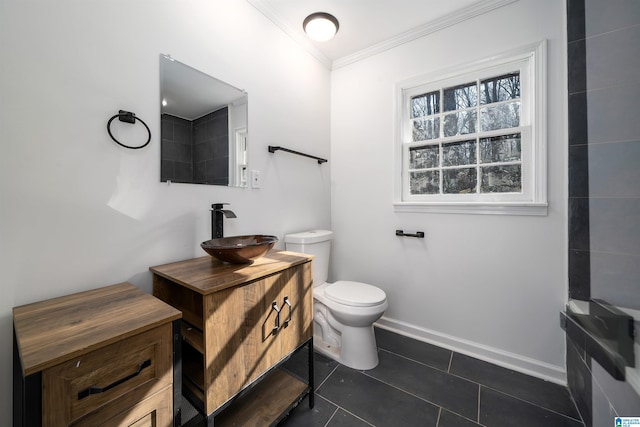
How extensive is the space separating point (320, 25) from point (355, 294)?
196cm

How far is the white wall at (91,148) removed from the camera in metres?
0.88

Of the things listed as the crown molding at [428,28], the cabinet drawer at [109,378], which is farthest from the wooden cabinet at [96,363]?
the crown molding at [428,28]

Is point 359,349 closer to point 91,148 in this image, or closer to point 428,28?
point 91,148

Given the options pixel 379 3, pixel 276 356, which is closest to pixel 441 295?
pixel 276 356

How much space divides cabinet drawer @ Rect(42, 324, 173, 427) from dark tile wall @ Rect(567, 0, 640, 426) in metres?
1.76

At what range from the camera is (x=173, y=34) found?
1300 millimetres

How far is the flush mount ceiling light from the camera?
1.76 m

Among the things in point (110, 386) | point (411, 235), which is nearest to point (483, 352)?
point (411, 235)

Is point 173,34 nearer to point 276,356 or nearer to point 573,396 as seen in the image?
point 276,356

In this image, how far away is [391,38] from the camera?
2092mm

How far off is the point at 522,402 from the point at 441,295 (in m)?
0.72

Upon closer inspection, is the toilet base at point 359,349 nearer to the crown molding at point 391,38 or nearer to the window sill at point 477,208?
Result: the window sill at point 477,208

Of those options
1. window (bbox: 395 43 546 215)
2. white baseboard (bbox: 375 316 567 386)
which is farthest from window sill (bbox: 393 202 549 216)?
white baseboard (bbox: 375 316 567 386)

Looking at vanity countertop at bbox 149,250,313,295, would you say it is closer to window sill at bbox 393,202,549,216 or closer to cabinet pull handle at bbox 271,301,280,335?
cabinet pull handle at bbox 271,301,280,335
